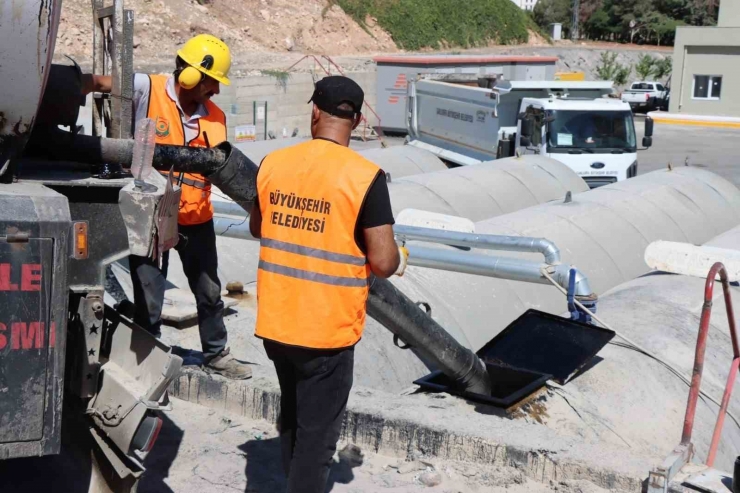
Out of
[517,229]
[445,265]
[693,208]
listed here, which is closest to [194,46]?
[445,265]

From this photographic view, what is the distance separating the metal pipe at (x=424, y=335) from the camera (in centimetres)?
444

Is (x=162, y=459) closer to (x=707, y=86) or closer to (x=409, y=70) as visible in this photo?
(x=409, y=70)

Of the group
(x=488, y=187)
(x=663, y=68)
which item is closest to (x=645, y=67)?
(x=663, y=68)

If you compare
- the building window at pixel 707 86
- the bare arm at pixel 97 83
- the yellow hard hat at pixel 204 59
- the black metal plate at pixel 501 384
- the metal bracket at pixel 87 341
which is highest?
the building window at pixel 707 86

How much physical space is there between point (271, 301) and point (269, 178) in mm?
447

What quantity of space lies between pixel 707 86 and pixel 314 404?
3884 cm

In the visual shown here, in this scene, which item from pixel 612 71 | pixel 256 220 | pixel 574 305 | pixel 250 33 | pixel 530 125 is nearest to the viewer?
pixel 256 220

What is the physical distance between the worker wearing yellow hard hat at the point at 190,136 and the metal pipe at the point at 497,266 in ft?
8.61

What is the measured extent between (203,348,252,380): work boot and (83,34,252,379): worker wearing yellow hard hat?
0.30 metres

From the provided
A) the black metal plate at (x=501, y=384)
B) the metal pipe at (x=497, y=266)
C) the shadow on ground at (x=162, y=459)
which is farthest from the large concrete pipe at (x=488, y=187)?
the shadow on ground at (x=162, y=459)

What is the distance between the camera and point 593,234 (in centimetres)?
1056

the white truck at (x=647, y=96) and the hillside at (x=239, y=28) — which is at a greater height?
the hillside at (x=239, y=28)

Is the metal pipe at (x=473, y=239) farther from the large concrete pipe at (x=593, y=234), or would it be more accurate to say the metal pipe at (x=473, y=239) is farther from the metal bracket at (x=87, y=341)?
the metal bracket at (x=87, y=341)

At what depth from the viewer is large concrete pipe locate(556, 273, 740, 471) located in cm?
557
